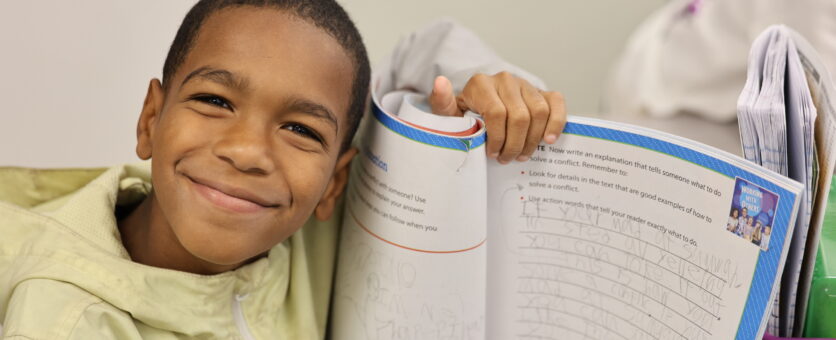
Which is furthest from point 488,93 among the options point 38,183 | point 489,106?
point 38,183

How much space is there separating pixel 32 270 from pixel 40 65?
48cm

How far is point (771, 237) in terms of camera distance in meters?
0.51

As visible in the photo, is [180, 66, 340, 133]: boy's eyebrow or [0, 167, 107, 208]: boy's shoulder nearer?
[180, 66, 340, 133]: boy's eyebrow

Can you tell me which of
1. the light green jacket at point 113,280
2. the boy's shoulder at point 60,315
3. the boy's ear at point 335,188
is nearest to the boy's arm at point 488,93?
the boy's ear at point 335,188

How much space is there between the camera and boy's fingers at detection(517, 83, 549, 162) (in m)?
0.64

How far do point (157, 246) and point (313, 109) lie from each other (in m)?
0.21

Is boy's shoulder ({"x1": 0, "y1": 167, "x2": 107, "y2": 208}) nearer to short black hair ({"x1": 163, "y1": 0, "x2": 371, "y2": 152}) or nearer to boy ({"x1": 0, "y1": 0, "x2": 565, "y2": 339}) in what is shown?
boy ({"x1": 0, "y1": 0, "x2": 565, "y2": 339})

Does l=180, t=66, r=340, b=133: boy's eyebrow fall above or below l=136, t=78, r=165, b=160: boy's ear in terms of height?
above

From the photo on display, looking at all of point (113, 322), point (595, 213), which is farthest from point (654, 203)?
point (113, 322)

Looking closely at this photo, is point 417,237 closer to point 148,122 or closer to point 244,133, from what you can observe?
point 244,133

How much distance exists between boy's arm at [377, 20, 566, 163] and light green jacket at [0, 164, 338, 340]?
0.21 meters

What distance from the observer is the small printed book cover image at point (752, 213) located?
1.67ft

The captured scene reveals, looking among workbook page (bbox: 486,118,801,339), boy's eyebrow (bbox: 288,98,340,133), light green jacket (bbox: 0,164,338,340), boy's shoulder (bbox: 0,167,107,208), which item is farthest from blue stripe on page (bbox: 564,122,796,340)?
boy's shoulder (bbox: 0,167,107,208)

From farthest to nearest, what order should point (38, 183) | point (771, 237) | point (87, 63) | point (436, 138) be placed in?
point (87, 63) → point (38, 183) → point (436, 138) → point (771, 237)
